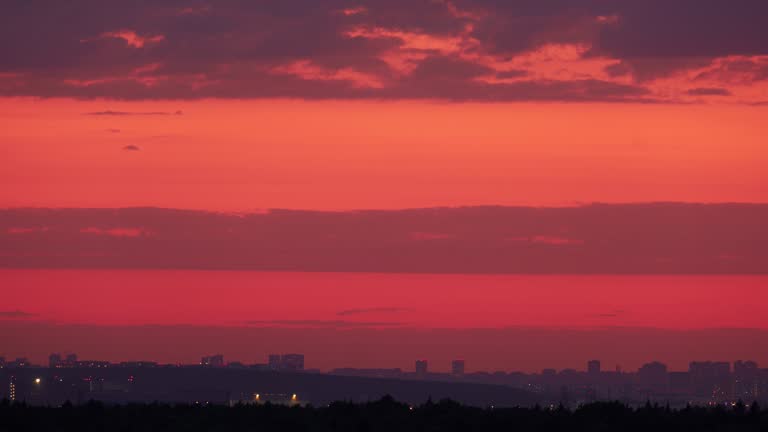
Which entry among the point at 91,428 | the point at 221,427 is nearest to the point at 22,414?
the point at 91,428

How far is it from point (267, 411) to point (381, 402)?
4.31m

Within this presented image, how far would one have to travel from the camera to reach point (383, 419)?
50.4m

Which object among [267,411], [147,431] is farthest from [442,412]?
[147,431]

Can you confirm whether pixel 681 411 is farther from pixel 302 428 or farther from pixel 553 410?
pixel 302 428

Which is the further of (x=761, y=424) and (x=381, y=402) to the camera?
(x=381, y=402)

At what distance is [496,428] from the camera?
49.6 metres

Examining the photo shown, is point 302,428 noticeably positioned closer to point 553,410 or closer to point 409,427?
point 409,427

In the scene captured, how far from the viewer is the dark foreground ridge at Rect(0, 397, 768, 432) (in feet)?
161

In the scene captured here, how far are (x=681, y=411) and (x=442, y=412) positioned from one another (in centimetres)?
816

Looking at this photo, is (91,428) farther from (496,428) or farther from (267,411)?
(496,428)

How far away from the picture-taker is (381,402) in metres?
53.5

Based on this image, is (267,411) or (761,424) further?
(267,411)

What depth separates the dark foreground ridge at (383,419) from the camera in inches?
1928

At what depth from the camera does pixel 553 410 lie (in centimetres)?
5172
